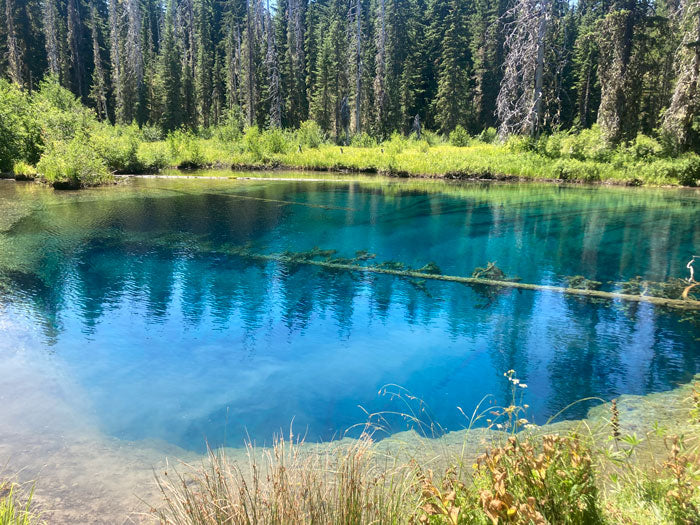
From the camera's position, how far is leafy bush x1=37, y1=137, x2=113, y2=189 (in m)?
22.4

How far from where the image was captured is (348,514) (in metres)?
2.77

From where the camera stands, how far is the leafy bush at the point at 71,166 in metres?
22.4

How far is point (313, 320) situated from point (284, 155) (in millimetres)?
28315

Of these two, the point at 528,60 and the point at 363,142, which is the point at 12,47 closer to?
the point at 363,142

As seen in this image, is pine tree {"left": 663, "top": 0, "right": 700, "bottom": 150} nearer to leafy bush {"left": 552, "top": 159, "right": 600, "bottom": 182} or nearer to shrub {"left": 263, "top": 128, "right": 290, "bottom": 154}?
leafy bush {"left": 552, "top": 159, "right": 600, "bottom": 182}

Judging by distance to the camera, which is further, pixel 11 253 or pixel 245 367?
pixel 11 253

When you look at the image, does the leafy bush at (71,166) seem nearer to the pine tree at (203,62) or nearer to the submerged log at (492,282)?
the submerged log at (492,282)

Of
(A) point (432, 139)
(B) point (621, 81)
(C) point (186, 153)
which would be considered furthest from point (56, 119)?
(B) point (621, 81)

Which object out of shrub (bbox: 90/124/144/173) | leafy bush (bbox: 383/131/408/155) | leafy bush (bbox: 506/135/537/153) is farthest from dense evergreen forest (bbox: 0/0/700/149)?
shrub (bbox: 90/124/144/173)

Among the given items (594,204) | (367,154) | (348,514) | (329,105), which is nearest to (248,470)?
(348,514)

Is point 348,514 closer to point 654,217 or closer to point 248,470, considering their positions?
point 248,470

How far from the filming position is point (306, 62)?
5816 centimetres

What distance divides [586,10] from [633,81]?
122 ft

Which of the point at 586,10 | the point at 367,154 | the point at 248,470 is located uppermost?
the point at 586,10
